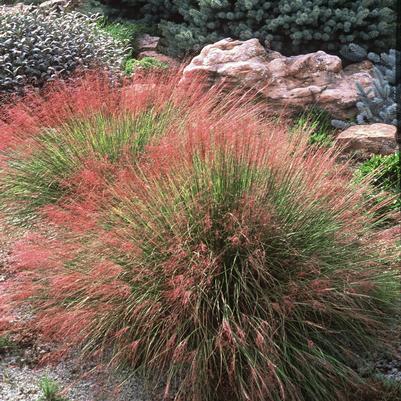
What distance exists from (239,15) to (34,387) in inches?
211

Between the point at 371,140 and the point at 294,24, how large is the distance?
Result: 225 cm

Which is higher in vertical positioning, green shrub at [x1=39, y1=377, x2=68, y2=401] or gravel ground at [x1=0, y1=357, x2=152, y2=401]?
green shrub at [x1=39, y1=377, x2=68, y2=401]

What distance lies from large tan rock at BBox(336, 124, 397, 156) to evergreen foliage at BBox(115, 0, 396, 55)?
1829 mm

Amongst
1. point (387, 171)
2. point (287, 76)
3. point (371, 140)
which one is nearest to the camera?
point (387, 171)

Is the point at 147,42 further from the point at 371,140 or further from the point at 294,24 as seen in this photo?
the point at 371,140

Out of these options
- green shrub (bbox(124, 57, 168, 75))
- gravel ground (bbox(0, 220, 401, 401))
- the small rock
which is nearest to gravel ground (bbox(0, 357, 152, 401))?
gravel ground (bbox(0, 220, 401, 401))

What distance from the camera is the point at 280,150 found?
3859mm

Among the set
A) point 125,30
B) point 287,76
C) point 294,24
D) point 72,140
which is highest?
point 72,140

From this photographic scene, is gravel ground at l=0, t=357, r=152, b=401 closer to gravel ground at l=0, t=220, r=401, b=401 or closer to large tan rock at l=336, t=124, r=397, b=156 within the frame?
gravel ground at l=0, t=220, r=401, b=401

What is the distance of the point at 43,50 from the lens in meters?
7.09

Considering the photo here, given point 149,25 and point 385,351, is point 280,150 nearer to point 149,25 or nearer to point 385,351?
point 385,351

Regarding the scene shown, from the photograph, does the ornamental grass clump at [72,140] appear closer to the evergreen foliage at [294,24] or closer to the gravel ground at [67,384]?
the gravel ground at [67,384]

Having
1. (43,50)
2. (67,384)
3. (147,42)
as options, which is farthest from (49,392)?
(147,42)

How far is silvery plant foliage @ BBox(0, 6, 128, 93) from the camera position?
7.03 metres
